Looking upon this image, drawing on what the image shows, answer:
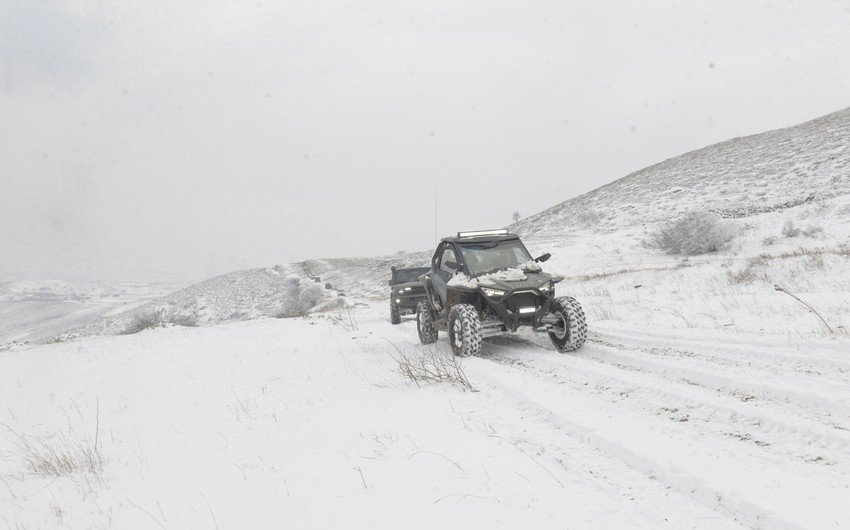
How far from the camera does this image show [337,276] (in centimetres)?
4922

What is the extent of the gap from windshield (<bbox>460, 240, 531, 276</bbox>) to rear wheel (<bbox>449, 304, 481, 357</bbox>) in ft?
3.19

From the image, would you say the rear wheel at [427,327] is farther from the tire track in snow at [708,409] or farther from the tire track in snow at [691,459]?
the tire track in snow at [691,459]

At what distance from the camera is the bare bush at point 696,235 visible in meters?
24.7

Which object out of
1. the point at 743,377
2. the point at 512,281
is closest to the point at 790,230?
the point at 512,281

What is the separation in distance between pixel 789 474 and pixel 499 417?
1976 mm

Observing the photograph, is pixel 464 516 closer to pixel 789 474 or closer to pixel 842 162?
pixel 789 474

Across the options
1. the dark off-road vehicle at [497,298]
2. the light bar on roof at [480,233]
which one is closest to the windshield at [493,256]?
the dark off-road vehicle at [497,298]

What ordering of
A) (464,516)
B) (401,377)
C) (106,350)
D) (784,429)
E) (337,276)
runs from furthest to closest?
(337,276)
(106,350)
(401,377)
(784,429)
(464,516)

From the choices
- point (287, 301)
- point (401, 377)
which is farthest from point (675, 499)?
point (287, 301)

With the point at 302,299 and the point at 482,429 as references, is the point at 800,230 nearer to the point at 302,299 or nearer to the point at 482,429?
the point at 482,429

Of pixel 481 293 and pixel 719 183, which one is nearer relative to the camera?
pixel 481 293

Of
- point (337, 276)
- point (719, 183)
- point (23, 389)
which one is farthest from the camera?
point (337, 276)

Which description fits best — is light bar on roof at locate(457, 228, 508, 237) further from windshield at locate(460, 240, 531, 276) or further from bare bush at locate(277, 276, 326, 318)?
bare bush at locate(277, 276, 326, 318)

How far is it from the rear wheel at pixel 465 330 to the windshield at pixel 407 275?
8705 millimetres
